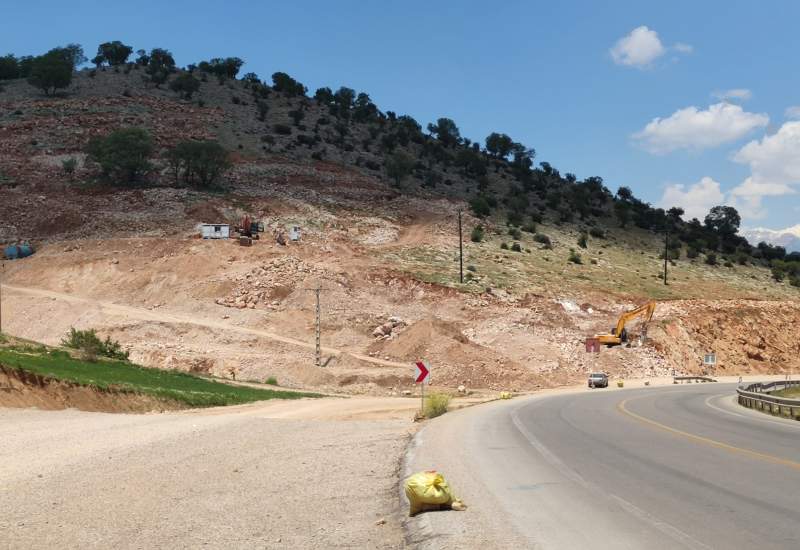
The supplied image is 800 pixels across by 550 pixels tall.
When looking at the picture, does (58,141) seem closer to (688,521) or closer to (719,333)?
(719,333)

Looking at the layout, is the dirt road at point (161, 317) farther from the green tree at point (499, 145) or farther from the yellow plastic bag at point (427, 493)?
the green tree at point (499, 145)

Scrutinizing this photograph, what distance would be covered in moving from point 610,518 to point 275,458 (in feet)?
28.8

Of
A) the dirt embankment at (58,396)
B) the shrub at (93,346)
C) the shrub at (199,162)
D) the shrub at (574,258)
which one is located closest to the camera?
the dirt embankment at (58,396)

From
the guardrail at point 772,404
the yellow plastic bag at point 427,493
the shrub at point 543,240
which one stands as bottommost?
the guardrail at point 772,404

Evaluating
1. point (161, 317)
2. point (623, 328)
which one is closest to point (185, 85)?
point (161, 317)

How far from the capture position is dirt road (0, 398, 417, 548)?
31.4 feet

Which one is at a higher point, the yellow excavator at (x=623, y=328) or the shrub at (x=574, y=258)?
the shrub at (x=574, y=258)

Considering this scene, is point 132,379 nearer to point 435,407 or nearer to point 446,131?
point 435,407

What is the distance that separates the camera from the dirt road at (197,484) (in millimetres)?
9586

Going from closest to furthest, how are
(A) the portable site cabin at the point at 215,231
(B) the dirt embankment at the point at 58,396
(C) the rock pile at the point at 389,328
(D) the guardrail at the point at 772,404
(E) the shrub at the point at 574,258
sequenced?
(D) the guardrail at the point at 772,404, (B) the dirt embankment at the point at 58,396, (C) the rock pile at the point at 389,328, (A) the portable site cabin at the point at 215,231, (E) the shrub at the point at 574,258

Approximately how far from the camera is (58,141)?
341 ft

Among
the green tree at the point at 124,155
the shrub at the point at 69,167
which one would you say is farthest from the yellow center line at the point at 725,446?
the shrub at the point at 69,167

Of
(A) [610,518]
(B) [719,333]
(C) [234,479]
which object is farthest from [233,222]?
(A) [610,518]

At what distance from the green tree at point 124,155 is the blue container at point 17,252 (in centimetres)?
2213
